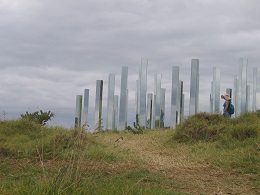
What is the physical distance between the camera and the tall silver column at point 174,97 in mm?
18766

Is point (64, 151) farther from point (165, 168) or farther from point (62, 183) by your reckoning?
point (62, 183)

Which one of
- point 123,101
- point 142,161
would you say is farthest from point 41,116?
point 142,161

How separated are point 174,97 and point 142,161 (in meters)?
10.4

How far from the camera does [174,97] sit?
61.8ft

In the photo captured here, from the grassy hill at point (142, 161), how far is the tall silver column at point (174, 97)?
412 centimetres

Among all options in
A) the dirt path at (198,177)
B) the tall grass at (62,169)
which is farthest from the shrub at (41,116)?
the dirt path at (198,177)

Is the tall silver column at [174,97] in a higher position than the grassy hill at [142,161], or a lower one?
higher

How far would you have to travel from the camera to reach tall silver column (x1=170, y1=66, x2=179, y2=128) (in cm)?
1877

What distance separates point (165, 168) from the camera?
7.79m

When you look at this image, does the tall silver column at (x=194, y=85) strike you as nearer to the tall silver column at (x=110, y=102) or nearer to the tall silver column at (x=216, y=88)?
the tall silver column at (x=216, y=88)

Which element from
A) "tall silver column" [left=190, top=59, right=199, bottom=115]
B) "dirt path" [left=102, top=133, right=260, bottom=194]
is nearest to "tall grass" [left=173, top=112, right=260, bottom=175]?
"dirt path" [left=102, top=133, right=260, bottom=194]

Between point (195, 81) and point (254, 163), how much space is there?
34.9 feet

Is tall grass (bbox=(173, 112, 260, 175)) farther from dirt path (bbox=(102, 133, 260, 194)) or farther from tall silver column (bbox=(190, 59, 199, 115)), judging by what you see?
tall silver column (bbox=(190, 59, 199, 115))

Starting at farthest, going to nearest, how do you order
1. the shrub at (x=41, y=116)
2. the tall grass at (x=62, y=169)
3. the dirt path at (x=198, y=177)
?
the shrub at (x=41, y=116)
the dirt path at (x=198, y=177)
the tall grass at (x=62, y=169)
